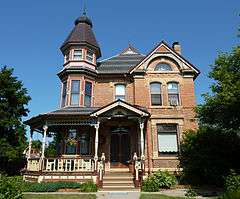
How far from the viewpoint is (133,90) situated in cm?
2208

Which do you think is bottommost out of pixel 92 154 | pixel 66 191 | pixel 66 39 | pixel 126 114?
pixel 66 191

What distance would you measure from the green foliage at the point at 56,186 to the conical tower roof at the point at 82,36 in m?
12.4

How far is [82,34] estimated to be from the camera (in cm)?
2464

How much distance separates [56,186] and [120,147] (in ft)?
19.8

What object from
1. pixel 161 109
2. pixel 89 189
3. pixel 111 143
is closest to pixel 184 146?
pixel 161 109

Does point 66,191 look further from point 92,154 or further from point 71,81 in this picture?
point 71,81

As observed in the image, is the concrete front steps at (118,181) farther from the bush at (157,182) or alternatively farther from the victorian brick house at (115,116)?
the bush at (157,182)

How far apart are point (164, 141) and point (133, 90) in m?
4.85

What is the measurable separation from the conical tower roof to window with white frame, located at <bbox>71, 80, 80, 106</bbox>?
3848 millimetres

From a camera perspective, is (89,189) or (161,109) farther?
(161,109)

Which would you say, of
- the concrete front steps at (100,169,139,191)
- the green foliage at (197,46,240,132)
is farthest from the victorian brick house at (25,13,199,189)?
the green foliage at (197,46,240,132)

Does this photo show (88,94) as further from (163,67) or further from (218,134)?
(218,134)

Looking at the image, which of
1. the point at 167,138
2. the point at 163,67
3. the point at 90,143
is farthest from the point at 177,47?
the point at 90,143

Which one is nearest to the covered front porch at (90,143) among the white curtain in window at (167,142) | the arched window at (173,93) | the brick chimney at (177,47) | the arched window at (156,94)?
the white curtain in window at (167,142)
